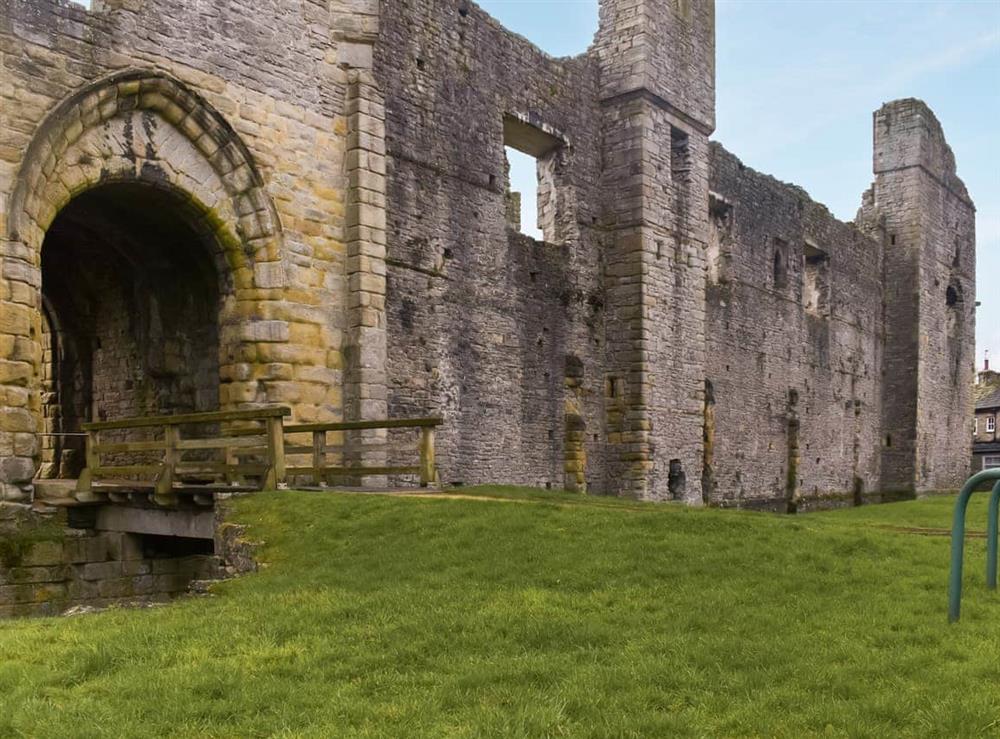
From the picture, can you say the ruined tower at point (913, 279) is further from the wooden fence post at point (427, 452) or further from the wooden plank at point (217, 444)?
the wooden plank at point (217, 444)

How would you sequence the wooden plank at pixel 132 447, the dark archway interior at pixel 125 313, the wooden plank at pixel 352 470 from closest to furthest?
the wooden plank at pixel 132 447
the wooden plank at pixel 352 470
the dark archway interior at pixel 125 313

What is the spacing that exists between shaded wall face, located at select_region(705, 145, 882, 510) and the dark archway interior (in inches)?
478

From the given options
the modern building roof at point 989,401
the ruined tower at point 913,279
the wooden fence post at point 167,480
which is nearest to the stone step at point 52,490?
the wooden fence post at point 167,480

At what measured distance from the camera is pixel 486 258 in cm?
1562

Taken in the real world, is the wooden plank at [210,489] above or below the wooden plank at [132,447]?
below

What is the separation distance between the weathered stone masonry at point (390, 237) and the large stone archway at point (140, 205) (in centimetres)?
3

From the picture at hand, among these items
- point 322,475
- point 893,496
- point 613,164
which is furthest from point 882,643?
point 893,496

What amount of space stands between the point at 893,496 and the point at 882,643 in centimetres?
2803

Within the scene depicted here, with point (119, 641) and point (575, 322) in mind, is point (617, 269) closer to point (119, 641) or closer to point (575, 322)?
point (575, 322)

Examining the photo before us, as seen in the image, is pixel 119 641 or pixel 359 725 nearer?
pixel 359 725

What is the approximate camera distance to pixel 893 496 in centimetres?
3116

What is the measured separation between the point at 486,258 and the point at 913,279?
20.5 m

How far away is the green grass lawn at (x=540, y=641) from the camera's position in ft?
14.4

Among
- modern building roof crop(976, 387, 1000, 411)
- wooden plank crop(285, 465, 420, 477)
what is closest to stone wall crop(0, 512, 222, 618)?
wooden plank crop(285, 465, 420, 477)
